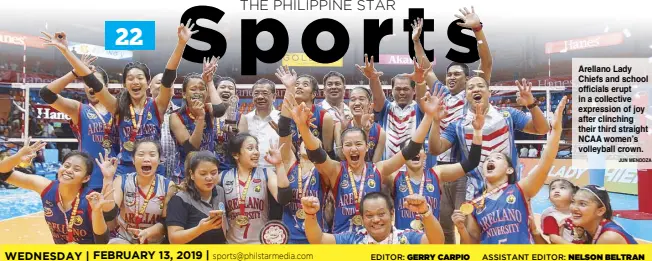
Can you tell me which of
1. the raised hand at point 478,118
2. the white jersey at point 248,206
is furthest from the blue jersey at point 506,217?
the white jersey at point 248,206

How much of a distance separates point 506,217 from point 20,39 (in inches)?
156

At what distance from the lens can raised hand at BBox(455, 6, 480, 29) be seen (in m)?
4.70

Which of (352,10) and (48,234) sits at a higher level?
(352,10)

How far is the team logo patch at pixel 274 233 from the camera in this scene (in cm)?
458

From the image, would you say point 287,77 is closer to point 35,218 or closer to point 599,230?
point 35,218

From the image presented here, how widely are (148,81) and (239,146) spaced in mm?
888

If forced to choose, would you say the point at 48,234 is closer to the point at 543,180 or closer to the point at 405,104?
the point at 405,104

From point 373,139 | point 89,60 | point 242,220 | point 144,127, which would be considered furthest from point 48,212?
point 373,139

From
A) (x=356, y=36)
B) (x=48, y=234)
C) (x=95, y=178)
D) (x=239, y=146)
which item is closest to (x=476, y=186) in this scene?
(x=356, y=36)

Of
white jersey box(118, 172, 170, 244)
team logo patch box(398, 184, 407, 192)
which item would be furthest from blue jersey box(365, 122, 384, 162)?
white jersey box(118, 172, 170, 244)

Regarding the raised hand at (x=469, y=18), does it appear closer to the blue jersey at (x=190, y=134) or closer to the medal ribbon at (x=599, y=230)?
the medal ribbon at (x=599, y=230)

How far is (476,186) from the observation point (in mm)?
4652

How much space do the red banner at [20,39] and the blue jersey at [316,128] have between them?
2.06 metres

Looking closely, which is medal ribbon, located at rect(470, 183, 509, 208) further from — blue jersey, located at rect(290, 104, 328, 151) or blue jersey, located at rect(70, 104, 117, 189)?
blue jersey, located at rect(70, 104, 117, 189)
